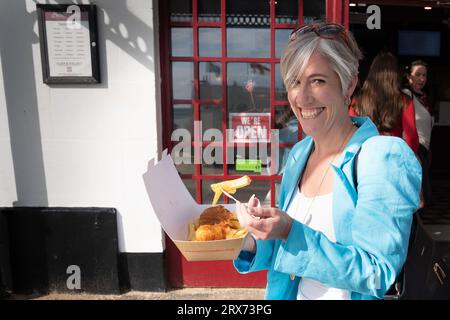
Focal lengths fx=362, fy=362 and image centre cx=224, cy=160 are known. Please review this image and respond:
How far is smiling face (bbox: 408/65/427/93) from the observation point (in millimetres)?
3996

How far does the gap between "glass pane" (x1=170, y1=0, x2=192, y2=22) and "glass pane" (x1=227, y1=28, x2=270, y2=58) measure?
1.23ft

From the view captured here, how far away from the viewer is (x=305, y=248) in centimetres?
100

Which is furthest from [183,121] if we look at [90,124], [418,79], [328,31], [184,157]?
[418,79]

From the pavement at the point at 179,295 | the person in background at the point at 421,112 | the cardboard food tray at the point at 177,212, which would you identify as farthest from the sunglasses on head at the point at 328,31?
the person in background at the point at 421,112

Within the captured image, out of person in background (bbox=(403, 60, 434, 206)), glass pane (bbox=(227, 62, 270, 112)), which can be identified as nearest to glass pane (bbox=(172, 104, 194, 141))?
glass pane (bbox=(227, 62, 270, 112))

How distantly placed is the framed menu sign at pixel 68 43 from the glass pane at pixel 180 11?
0.65 metres

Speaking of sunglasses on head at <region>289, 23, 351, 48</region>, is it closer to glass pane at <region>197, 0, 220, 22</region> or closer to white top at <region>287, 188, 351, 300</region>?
white top at <region>287, 188, 351, 300</region>

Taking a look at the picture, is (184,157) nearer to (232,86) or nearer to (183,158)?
(183,158)

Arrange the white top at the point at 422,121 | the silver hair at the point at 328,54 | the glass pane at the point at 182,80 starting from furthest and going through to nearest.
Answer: the white top at the point at 422,121 → the glass pane at the point at 182,80 → the silver hair at the point at 328,54

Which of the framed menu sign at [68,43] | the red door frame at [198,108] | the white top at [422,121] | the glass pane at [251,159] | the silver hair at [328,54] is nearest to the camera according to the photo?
the silver hair at [328,54]

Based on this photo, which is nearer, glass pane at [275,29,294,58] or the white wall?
the white wall

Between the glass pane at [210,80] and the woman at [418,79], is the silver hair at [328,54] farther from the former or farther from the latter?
the woman at [418,79]

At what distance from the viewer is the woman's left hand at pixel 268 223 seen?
3.27 feet

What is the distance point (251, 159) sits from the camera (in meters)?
3.36
